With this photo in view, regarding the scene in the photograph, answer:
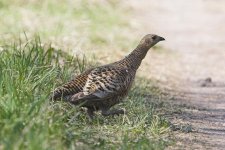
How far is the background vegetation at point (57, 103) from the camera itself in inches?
251

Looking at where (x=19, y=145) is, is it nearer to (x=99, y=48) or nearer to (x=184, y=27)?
(x=99, y=48)

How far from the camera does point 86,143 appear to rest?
6.81 metres

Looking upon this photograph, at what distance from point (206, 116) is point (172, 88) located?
8.11 ft

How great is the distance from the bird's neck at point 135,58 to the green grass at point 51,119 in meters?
0.51

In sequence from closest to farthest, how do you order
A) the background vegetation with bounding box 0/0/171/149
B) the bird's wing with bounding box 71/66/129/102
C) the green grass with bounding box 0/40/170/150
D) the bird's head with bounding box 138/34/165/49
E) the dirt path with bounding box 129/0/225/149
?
1. the green grass with bounding box 0/40/170/150
2. the background vegetation with bounding box 0/0/171/149
3. the bird's wing with bounding box 71/66/129/102
4. the bird's head with bounding box 138/34/165/49
5. the dirt path with bounding box 129/0/225/149

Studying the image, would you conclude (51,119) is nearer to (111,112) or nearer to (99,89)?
(99,89)

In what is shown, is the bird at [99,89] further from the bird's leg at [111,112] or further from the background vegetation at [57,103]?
the background vegetation at [57,103]

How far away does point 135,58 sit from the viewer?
8.61 meters

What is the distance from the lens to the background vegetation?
20.9ft

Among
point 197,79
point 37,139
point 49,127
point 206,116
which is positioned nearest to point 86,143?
point 49,127

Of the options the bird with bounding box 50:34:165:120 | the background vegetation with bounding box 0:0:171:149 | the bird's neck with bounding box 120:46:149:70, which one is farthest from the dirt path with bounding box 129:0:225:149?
the bird's neck with bounding box 120:46:149:70

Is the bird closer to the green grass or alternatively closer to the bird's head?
the green grass

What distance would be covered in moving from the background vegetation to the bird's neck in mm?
514

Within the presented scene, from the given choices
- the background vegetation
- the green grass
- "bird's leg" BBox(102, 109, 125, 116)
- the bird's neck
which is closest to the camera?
the green grass
